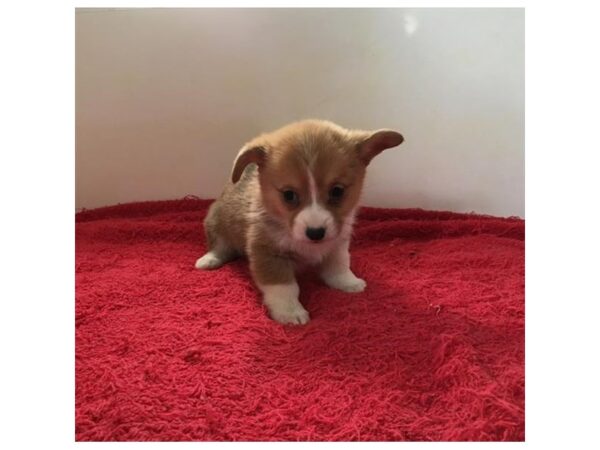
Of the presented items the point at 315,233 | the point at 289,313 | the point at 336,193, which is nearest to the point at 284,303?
the point at 289,313

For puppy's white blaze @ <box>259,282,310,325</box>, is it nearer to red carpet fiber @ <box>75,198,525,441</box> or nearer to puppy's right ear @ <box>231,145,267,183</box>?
red carpet fiber @ <box>75,198,525,441</box>

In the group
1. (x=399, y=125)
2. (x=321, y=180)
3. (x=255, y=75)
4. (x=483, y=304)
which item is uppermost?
(x=255, y=75)

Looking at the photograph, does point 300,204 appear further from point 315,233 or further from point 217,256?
point 217,256

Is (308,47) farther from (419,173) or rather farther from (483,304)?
(483,304)

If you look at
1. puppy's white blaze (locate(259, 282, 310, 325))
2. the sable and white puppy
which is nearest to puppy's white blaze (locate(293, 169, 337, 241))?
the sable and white puppy

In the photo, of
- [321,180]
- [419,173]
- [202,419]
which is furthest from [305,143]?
[419,173]
